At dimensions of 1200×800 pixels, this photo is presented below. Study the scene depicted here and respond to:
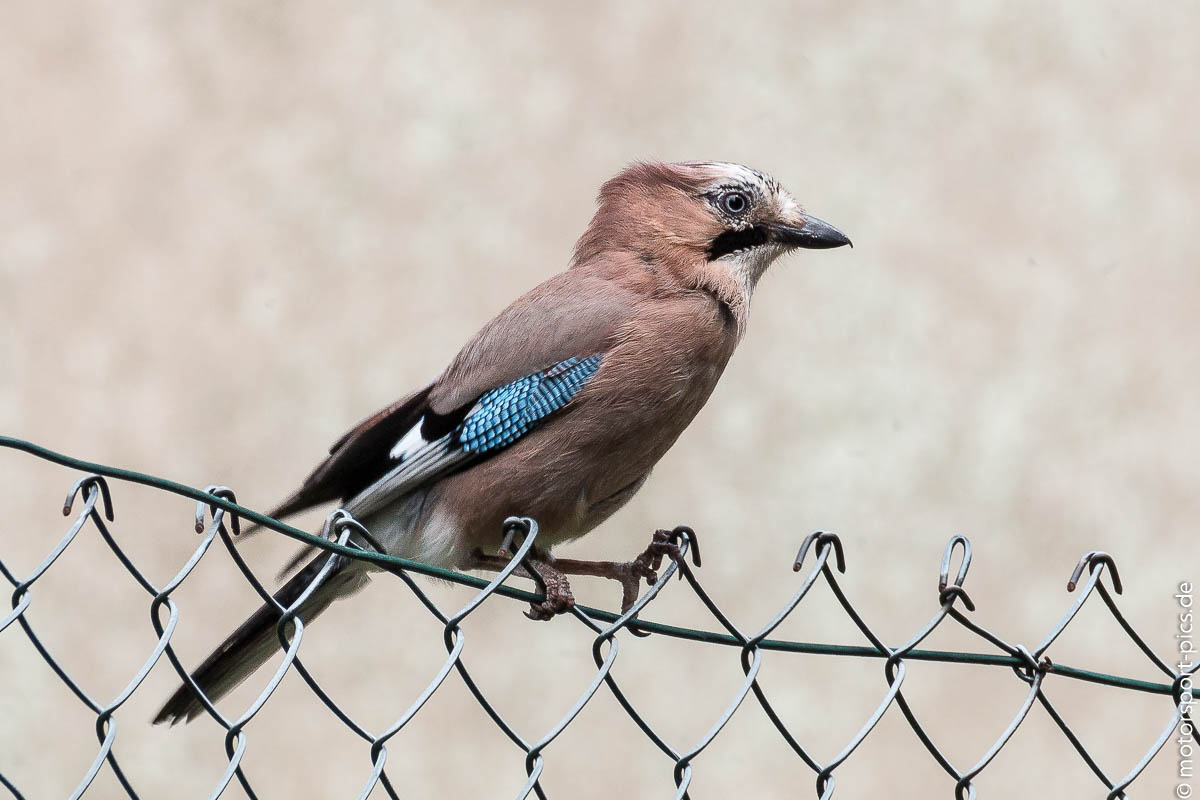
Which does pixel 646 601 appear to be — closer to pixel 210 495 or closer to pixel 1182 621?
pixel 210 495

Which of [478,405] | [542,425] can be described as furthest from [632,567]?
[478,405]

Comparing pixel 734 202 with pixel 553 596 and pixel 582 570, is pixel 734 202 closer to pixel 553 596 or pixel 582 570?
pixel 582 570

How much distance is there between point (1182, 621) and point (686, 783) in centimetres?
154

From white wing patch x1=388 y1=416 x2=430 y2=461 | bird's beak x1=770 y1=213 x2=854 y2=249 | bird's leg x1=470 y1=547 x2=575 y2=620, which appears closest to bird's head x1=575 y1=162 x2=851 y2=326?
bird's beak x1=770 y1=213 x2=854 y2=249

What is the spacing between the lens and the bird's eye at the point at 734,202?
286 centimetres

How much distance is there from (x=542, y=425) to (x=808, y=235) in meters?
0.75

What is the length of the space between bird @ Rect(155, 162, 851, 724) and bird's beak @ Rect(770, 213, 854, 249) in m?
0.11

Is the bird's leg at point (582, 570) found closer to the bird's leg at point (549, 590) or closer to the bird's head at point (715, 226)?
the bird's leg at point (549, 590)

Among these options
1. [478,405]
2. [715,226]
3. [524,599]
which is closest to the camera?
[524,599]

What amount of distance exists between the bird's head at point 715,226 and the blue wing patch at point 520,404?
35 cm

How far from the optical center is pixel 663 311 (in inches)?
103

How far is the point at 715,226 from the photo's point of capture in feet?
9.30

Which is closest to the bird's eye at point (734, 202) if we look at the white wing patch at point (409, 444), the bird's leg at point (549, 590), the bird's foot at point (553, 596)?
the white wing patch at point (409, 444)

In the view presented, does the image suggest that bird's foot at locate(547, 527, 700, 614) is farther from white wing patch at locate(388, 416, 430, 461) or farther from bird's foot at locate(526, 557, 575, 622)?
white wing patch at locate(388, 416, 430, 461)
